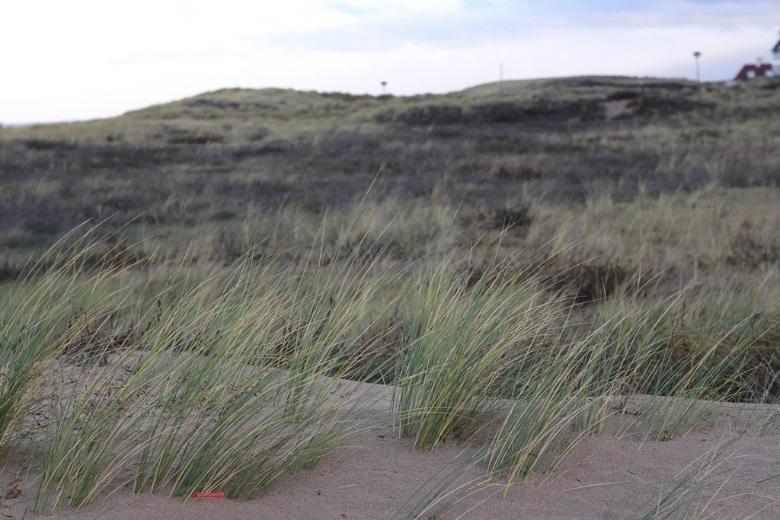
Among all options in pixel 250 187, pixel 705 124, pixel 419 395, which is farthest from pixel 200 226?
pixel 705 124

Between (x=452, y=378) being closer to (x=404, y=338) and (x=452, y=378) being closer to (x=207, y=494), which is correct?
(x=207, y=494)

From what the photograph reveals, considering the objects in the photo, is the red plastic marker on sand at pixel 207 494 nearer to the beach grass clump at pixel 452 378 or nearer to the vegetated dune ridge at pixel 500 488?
the vegetated dune ridge at pixel 500 488

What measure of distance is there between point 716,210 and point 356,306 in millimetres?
7768

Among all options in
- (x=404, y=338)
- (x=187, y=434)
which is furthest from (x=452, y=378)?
(x=404, y=338)

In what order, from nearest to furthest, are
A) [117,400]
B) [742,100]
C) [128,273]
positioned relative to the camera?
[117,400], [128,273], [742,100]

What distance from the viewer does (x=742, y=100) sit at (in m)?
34.6

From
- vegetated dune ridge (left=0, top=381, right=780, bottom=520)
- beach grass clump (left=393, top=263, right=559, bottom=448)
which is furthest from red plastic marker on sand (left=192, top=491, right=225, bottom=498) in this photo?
beach grass clump (left=393, top=263, right=559, bottom=448)

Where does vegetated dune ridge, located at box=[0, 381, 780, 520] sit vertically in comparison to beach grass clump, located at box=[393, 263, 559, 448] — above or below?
below

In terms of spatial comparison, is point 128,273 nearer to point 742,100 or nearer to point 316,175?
point 316,175

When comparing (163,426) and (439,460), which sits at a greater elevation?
(163,426)

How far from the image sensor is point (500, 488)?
2.66 metres

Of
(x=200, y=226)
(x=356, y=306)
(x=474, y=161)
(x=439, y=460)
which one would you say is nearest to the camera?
(x=439, y=460)

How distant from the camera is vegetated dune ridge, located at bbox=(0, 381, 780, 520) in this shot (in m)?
2.42

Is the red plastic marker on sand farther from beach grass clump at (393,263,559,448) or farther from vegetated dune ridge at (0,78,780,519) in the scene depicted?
beach grass clump at (393,263,559,448)
